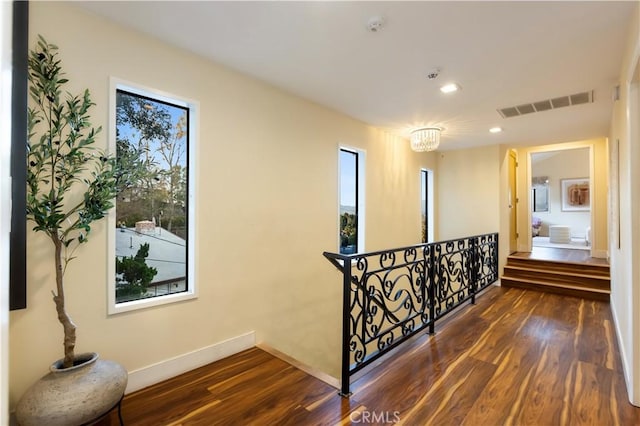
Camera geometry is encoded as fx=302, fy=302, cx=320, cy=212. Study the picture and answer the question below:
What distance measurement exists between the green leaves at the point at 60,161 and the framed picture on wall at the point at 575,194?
12586 millimetres

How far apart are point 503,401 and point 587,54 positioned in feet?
9.26

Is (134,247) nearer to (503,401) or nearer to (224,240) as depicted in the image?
A: (224,240)

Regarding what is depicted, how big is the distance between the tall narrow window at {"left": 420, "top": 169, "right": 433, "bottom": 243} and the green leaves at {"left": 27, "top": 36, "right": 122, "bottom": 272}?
213 inches

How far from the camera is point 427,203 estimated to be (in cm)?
626

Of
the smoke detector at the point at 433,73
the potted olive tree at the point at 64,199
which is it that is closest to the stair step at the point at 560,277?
the smoke detector at the point at 433,73

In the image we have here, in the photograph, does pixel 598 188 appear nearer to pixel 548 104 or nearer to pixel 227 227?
pixel 548 104

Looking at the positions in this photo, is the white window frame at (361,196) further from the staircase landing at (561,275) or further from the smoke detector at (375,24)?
the staircase landing at (561,275)

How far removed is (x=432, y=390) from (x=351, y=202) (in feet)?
8.89

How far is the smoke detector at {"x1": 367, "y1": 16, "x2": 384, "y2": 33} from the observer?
2.08 meters

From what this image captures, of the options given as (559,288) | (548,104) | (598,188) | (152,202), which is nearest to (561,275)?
(559,288)

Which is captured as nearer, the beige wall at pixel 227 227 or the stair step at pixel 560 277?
the beige wall at pixel 227 227

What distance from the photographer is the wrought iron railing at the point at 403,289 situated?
7.51ft

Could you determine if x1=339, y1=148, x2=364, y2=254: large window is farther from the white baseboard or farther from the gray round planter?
the gray round planter

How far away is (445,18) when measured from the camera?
2076 millimetres
